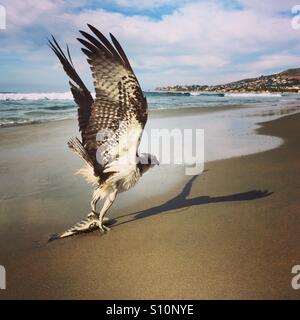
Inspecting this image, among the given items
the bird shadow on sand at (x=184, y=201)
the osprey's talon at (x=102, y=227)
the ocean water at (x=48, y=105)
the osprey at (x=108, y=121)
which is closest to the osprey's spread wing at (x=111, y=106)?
the osprey at (x=108, y=121)

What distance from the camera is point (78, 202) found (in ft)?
17.6

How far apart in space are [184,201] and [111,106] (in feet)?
6.69

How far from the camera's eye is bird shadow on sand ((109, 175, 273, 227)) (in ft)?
16.0

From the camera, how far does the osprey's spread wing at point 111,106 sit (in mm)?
3883

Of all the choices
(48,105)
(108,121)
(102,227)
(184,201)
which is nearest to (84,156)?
(108,121)

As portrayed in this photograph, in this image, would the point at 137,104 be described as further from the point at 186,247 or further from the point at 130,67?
the point at 186,247

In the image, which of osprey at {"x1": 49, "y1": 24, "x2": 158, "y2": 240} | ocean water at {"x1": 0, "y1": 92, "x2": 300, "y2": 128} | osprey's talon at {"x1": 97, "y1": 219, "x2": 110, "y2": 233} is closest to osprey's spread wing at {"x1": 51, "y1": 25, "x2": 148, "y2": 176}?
osprey at {"x1": 49, "y1": 24, "x2": 158, "y2": 240}

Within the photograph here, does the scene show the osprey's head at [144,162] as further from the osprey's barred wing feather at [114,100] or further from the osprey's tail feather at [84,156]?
the osprey's tail feather at [84,156]

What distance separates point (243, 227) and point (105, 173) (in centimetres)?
177

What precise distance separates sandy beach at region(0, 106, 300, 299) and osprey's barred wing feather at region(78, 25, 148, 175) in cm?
107

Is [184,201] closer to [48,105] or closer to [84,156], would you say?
[84,156]

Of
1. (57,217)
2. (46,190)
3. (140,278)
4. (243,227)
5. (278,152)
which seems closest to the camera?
(140,278)
